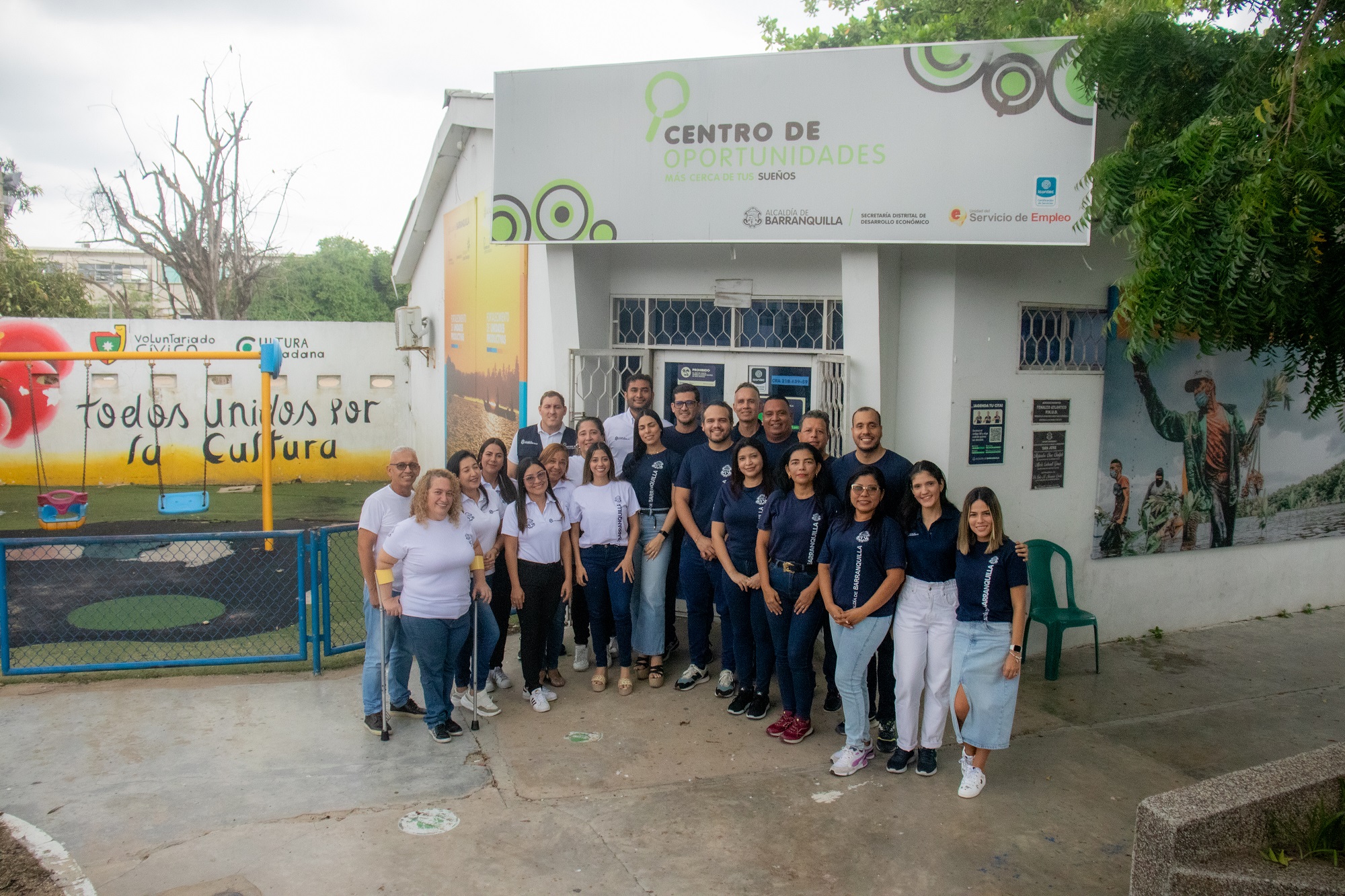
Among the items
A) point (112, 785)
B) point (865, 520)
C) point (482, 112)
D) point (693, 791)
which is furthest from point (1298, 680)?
point (482, 112)

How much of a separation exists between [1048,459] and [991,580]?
271cm

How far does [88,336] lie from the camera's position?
15.5 m

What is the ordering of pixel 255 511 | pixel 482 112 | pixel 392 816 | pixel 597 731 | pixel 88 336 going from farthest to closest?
1. pixel 88 336
2. pixel 255 511
3. pixel 482 112
4. pixel 597 731
5. pixel 392 816

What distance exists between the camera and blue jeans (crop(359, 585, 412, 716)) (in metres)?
5.68

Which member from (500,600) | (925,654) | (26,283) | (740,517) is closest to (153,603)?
(500,600)

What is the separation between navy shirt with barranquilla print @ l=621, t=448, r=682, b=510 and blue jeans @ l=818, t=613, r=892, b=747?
5.29 ft

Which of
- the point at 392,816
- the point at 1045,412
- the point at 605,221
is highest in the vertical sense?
the point at 605,221

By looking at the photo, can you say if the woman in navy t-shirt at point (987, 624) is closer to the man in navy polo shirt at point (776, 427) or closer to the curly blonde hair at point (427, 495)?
the man in navy polo shirt at point (776, 427)

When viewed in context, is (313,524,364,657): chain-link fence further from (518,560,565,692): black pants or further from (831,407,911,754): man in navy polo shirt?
(831,407,911,754): man in navy polo shirt

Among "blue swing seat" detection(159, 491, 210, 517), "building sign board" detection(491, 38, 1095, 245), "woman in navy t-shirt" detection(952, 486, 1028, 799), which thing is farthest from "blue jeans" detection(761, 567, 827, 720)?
"blue swing seat" detection(159, 491, 210, 517)

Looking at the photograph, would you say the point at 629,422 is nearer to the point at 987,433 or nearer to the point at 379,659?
the point at 379,659

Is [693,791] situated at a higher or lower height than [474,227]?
lower

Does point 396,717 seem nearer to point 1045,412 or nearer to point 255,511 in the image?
point 1045,412

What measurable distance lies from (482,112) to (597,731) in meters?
7.37
